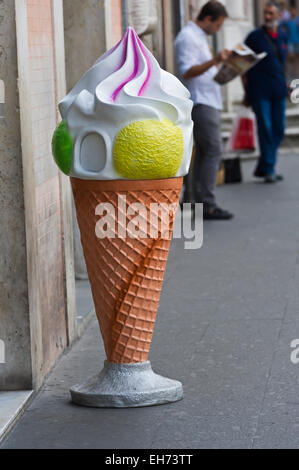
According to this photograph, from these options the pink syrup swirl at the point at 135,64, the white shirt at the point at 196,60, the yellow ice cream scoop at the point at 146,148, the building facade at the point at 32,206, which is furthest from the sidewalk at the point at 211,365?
the white shirt at the point at 196,60

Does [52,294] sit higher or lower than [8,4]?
lower

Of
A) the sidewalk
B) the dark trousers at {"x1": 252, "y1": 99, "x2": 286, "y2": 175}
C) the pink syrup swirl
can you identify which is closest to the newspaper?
the sidewalk

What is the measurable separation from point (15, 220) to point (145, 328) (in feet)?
2.47

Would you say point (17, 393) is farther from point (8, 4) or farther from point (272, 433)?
point (8, 4)

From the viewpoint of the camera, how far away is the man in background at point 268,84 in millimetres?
12656

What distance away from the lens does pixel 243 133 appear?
13695 millimetres

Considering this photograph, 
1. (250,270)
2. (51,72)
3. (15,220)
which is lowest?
(250,270)

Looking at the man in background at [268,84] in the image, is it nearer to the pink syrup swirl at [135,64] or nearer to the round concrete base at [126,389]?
the pink syrup swirl at [135,64]

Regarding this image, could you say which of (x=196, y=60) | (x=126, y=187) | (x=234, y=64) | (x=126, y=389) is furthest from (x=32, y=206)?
(x=234, y=64)

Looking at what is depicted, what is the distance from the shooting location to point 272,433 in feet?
14.7

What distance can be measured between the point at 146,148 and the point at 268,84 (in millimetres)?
8454

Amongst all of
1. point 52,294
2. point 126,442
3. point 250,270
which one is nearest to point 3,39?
point 52,294

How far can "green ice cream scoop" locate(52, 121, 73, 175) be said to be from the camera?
462cm

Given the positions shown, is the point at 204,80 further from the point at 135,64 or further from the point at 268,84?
the point at 135,64
